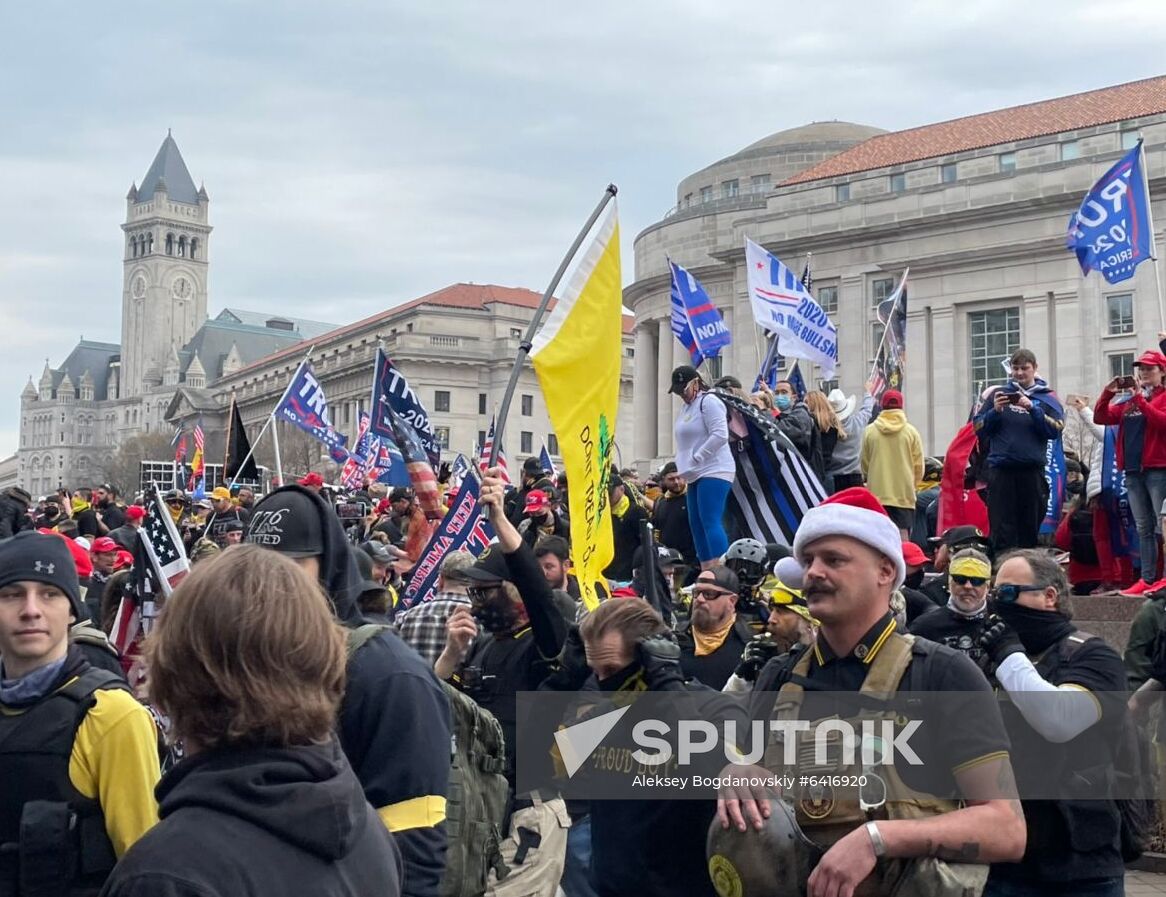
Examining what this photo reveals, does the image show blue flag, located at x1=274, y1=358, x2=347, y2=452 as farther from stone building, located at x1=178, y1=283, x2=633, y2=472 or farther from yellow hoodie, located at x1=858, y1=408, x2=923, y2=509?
stone building, located at x1=178, y1=283, x2=633, y2=472

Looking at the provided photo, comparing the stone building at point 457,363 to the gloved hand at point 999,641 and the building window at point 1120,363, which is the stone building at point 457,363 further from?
the gloved hand at point 999,641

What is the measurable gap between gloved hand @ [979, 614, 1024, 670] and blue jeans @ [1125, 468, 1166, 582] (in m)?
6.90

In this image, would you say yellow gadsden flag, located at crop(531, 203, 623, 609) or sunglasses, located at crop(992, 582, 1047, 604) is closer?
sunglasses, located at crop(992, 582, 1047, 604)

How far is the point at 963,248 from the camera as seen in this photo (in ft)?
181

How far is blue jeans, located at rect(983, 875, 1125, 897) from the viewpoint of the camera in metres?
4.50

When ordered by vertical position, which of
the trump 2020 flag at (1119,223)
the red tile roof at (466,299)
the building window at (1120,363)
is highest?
the red tile roof at (466,299)

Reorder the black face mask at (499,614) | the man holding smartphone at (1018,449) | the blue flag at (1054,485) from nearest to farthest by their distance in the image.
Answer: the black face mask at (499,614) → the man holding smartphone at (1018,449) → the blue flag at (1054,485)

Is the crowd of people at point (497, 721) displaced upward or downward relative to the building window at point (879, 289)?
downward

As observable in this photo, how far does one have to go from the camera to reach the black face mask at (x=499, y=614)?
6184 mm

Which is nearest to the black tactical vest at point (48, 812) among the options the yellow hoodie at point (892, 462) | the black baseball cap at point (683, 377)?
the black baseball cap at point (683, 377)

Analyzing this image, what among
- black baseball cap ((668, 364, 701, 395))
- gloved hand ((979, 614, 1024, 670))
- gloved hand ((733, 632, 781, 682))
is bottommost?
gloved hand ((733, 632, 781, 682))

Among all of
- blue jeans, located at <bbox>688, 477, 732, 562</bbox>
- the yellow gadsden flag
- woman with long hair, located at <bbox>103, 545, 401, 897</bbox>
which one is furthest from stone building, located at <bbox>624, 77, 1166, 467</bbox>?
woman with long hair, located at <bbox>103, 545, 401, 897</bbox>

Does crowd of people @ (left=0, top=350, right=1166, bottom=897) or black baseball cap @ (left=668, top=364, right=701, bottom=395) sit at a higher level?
black baseball cap @ (left=668, top=364, right=701, bottom=395)

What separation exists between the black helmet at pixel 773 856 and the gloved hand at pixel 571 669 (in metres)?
2.15
